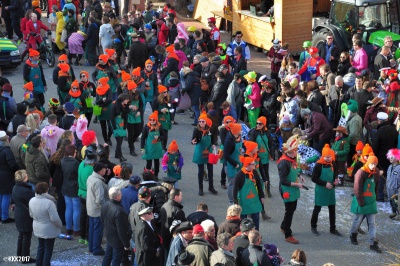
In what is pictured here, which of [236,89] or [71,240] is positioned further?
[236,89]

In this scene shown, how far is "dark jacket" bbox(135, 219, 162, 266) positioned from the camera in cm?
1017

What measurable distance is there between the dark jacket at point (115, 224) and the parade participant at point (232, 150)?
2.83 metres

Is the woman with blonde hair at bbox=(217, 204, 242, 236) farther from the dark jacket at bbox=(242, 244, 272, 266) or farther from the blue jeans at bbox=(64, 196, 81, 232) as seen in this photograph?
the blue jeans at bbox=(64, 196, 81, 232)

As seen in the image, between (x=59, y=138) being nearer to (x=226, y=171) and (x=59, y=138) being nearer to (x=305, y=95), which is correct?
(x=226, y=171)

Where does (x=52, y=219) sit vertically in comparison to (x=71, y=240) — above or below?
above

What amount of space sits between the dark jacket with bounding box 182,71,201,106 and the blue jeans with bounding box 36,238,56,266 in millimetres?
6747

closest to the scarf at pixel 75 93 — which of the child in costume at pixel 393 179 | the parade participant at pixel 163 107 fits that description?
the parade participant at pixel 163 107

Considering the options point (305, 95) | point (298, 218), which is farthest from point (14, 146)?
point (305, 95)

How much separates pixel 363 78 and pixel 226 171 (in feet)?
12.1

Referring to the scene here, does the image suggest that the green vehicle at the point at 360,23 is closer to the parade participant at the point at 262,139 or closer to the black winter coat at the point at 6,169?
the parade participant at the point at 262,139

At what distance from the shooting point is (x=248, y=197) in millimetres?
12086

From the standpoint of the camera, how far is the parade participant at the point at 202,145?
13844 millimetres

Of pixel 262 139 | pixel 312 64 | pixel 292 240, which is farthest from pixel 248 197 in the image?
pixel 312 64

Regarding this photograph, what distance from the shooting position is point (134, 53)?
19828 mm
